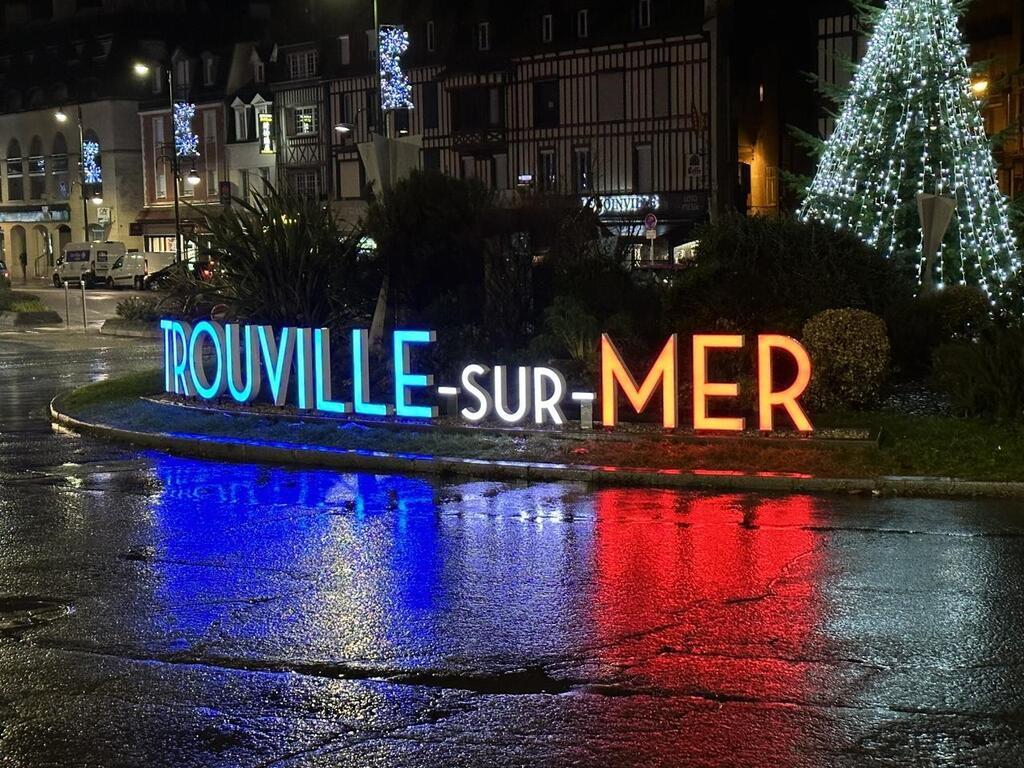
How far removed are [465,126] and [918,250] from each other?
113ft

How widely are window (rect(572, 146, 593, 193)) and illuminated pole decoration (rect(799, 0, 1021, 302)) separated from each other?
Result: 2582 cm

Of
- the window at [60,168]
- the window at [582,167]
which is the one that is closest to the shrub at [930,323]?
the window at [582,167]

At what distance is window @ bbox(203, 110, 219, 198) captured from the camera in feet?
234

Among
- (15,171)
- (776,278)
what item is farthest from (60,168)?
(776,278)

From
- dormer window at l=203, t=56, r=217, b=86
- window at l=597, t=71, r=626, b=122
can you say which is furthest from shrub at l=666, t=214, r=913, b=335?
dormer window at l=203, t=56, r=217, b=86

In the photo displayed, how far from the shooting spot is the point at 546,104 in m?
51.8

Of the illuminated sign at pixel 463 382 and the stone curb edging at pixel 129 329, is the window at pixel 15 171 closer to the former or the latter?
the stone curb edging at pixel 129 329

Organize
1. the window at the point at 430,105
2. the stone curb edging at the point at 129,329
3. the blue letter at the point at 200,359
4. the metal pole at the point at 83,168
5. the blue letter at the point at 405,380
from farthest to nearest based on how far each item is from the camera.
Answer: the metal pole at the point at 83,168, the window at the point at 430,105, the stone curb edging at the point at 129,329, the blue letter at the point at 200,359, the blue letter at the point at 405,380

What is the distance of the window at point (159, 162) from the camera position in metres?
73.6

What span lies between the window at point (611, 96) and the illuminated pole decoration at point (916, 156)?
1045 inches

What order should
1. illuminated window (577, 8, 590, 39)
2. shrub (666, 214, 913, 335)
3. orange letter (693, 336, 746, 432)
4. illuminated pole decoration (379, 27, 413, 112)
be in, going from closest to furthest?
orange letter (693, 336, 746, 432), shrub (666, 214, 913, 335), illuminated pole decoration (379, 27, 413, 112), illuminated window (577, 8, 590, 39)

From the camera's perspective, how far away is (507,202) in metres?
24.0

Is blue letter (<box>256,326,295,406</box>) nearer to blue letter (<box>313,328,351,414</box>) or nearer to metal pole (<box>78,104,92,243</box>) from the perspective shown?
blue letter (<box>313,328,351,414</box>)

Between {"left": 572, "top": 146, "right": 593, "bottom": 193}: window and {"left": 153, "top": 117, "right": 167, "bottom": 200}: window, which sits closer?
{"left": 572, "top": 146, "right": 593, "bottom": 193}: window
